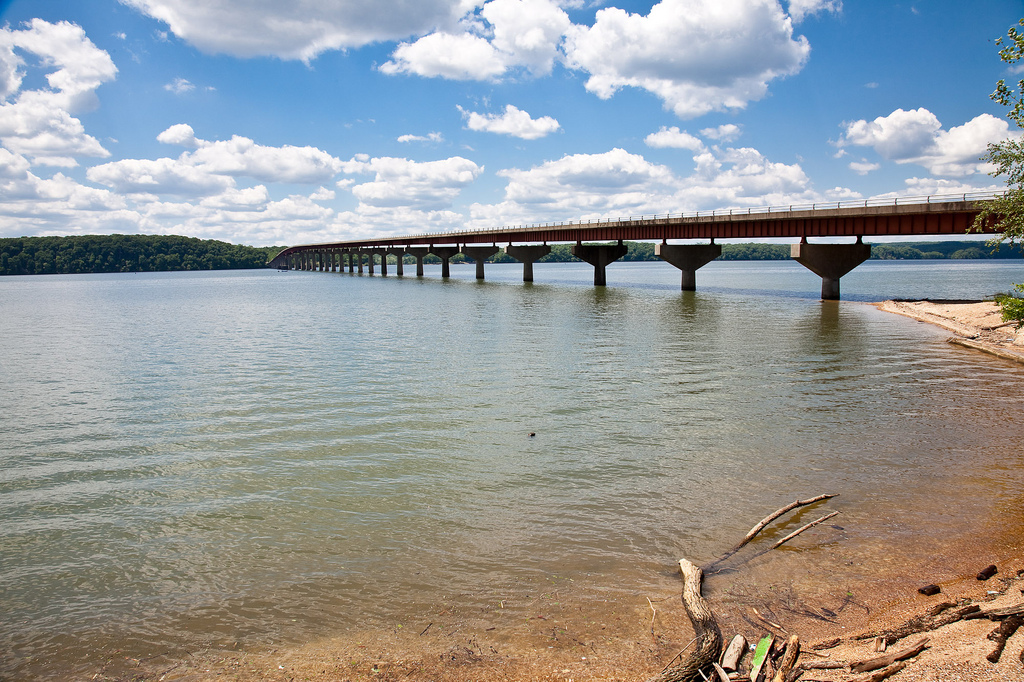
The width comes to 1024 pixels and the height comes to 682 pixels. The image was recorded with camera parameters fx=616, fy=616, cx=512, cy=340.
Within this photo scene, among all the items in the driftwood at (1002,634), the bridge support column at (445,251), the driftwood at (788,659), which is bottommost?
the driftwood at (788,659)

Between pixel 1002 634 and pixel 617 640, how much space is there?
3851 mm

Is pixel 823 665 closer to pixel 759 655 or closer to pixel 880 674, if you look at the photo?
pixel 880 674

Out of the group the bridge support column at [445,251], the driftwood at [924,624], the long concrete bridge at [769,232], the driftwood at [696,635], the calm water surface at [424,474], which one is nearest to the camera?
the driftwood at [696,635]

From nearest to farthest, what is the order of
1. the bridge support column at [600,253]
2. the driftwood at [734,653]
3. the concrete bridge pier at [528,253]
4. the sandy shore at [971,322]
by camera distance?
1. the driftwood at [734,653]
2. the sandy shore at [971,322]
3. the bridge support column at [600,253]
4. the concrete bridge pier at [528,253]

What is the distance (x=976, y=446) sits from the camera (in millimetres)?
14711

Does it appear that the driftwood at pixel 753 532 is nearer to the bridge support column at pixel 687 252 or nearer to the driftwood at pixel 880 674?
the driftwood at pixel 880 674

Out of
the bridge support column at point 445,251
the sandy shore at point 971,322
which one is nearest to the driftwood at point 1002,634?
the sandy shore at point 971,322

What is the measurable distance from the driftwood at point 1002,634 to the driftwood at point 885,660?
0.57m

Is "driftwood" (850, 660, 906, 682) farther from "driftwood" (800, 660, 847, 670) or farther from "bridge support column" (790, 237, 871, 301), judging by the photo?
"bridge support column" (790, 237, 871, 301)

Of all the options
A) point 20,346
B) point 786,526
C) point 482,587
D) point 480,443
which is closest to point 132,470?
point 480,443

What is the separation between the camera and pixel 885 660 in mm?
5965

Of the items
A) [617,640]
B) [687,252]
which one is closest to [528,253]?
[687,252]

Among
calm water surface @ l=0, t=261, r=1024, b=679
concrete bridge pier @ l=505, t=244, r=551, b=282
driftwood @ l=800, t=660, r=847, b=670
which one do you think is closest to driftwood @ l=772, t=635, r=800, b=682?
driftwood @ l=800, t=660, r=847, b=670

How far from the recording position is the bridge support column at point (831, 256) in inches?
2370
